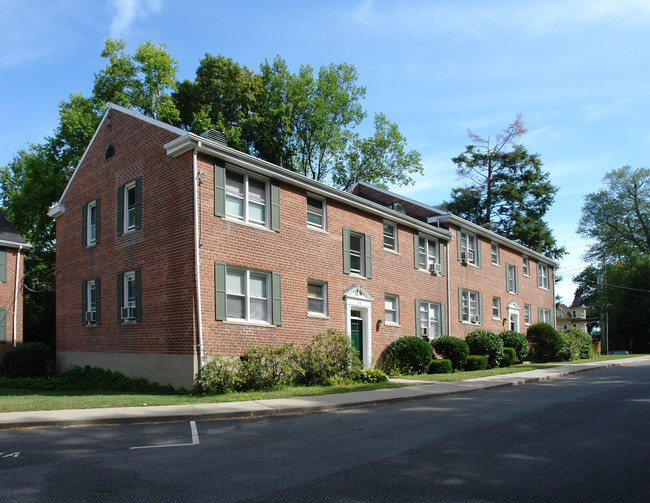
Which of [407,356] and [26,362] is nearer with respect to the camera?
→ [407,356]

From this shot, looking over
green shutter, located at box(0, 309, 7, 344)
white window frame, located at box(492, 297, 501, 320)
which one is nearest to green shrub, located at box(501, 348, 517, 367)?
white window frame, located at box(492, 297, 501, 320)

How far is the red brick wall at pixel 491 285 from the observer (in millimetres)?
27250

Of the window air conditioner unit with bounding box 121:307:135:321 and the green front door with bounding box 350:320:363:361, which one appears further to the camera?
the green front door with bounding box 350:320:363:361

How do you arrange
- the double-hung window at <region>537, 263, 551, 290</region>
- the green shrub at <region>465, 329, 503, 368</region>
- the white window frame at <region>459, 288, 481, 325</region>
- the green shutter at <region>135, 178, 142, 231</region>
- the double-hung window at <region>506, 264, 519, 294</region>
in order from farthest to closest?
1. the double-hung window at <region>537, 263, 551, 290</region>
2. the double-hung window at <region>506, 264, 519, 294</region>
3. the white window frame at <region>459, 288, 481, 325</region>
4. the green shrub at <region>465, 329, 503, 368</region>
5. the green shutter at <region>135, 178, 142, 231</region>

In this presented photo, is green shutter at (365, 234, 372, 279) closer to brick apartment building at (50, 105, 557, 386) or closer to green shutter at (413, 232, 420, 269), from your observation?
brick apartment building at (50, 105, 557, 386)

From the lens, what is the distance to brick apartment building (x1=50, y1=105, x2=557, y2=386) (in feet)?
50.5

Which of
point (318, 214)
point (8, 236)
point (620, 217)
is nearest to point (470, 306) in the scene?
point (318, 214)

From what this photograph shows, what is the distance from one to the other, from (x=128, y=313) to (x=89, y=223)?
519 centimetres

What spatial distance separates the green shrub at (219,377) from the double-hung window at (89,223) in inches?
329

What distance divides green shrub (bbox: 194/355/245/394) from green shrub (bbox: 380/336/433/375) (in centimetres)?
810

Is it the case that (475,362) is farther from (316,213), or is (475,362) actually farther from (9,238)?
(9,238)

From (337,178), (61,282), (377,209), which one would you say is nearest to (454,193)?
(337,178)

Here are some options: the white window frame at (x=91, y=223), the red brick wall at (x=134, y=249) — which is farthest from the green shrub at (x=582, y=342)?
the white window frame at (x=91, y=223)

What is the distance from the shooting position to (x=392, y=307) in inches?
902
